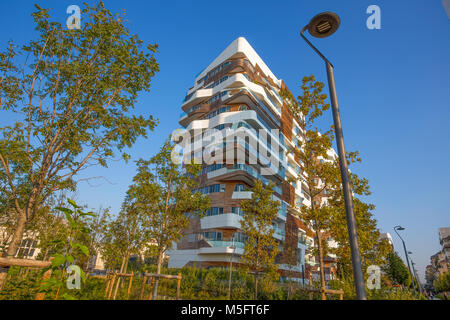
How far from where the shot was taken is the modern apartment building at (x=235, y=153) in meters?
30.1

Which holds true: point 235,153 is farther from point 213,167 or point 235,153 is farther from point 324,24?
point 324,24

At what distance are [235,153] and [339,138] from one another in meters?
28.1

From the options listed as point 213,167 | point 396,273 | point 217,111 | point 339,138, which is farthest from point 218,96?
point 396,273

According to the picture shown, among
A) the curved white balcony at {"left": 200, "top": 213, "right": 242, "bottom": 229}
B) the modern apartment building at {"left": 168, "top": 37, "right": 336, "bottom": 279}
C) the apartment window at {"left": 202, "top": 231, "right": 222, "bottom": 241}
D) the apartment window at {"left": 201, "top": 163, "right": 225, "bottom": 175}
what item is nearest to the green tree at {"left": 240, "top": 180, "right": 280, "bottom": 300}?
the modern apartment building at {"left": 168, "top": 37, "right": 336, "bottom": 279}

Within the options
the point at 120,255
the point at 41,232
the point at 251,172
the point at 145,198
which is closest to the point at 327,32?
the point at 145,198

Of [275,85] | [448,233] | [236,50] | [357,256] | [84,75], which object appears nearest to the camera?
[357,256]

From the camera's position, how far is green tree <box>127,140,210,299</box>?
12305 mm

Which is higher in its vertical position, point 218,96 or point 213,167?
point 218,96

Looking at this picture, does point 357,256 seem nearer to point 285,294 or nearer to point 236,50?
point 285,294

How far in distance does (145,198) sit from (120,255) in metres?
10.3

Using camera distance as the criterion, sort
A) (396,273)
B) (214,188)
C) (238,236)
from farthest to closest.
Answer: (396,273) → (214,188) → (238,236)

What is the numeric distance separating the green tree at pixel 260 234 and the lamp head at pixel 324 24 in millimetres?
11854

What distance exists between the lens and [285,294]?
1446 cm

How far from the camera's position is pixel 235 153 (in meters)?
31.7
